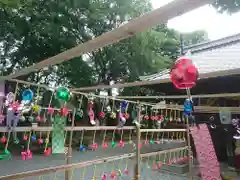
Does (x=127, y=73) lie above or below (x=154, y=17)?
above

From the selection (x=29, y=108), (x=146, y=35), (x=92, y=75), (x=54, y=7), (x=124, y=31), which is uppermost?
(x=54, y=7)

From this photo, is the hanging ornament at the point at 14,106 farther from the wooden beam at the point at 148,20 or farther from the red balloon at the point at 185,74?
the red balloon at the point at 185,74

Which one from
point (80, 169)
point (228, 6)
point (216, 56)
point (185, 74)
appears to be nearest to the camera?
point (185, 74)

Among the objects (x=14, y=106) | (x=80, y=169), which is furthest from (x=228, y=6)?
(x=80, y=169)

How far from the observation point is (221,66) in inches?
229

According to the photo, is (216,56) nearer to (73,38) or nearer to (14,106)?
(73,38)

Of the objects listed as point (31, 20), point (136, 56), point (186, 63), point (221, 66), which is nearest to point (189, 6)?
point (186, 63)

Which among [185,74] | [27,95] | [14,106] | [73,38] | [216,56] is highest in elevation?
[73,38]

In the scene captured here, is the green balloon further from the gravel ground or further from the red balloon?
the gravel ground

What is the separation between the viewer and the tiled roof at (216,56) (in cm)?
584

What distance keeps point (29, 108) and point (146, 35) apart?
851 cm

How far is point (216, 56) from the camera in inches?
285

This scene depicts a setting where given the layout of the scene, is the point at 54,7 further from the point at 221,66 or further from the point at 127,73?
the point at 221,66

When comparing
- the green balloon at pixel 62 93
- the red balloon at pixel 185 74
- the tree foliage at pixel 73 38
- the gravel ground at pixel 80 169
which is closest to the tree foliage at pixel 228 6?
the red balloon at pixel 185 74
